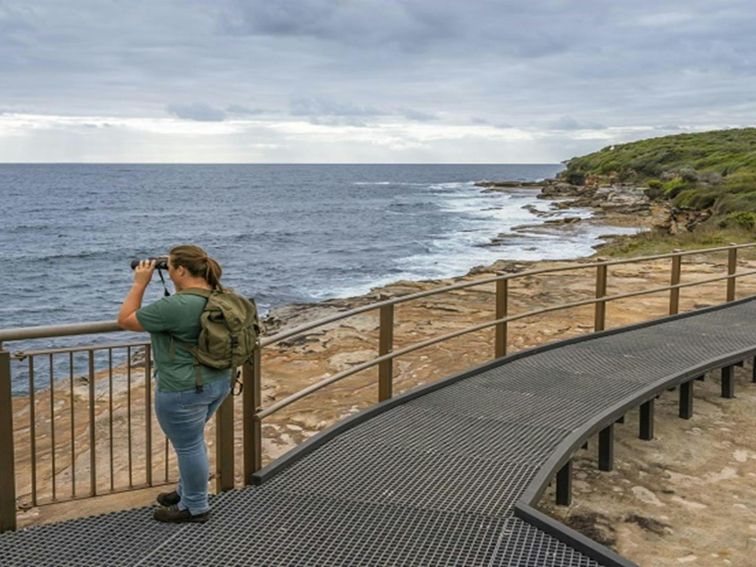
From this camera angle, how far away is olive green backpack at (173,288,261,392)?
12.2 ft

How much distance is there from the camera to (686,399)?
7.67 meters

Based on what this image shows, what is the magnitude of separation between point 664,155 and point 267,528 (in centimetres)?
7768

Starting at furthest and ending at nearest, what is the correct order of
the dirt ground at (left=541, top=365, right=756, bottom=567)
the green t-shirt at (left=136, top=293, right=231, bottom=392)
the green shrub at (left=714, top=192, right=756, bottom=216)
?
the green shrub at (left=714, top=192, right=756, bottom=216) < the dirt ground at (left=541, top=365, right=756, bottom=567) < the green t-shirt at (left=136, top=293, right=231, bottom=392)

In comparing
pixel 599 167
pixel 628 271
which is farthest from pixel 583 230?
pixel 599 167

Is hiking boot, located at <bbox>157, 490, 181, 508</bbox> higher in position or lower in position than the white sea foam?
higher

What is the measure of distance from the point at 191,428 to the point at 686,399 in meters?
5.39

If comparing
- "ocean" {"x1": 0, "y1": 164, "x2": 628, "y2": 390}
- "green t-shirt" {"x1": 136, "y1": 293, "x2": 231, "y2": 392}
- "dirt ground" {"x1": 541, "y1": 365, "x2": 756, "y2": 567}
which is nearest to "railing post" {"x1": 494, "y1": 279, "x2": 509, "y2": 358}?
"dirt ground" {"x1": 541, "y1": 365, "x2": 756, "y2": 567}

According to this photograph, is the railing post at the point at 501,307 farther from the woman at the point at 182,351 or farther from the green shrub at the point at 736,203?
the green shrub at the point at 736,203

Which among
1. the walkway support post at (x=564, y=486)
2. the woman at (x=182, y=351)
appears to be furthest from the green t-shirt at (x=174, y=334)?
the walkway support post at (x=564, y=486)

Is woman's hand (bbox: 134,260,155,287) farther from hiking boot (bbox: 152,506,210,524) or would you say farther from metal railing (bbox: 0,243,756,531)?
hiking boot (bbox: 152,506,210,524)

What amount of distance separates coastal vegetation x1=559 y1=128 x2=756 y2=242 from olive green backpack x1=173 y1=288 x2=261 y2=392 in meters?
23.9

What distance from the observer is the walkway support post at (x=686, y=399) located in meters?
7.64

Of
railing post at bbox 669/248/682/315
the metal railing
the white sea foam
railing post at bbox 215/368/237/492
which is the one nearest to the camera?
the metal railing

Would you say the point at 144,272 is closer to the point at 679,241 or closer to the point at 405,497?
the point at 405,497
